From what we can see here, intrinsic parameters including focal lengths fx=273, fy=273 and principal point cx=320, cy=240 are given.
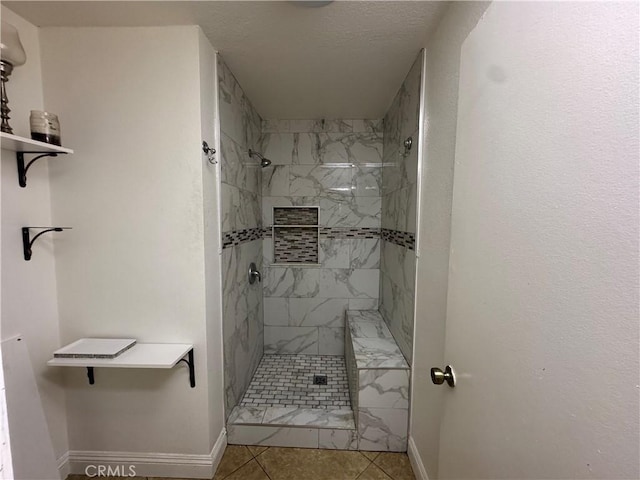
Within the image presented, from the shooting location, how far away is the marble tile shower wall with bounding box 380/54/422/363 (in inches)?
64.0

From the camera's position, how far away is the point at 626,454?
0.38m

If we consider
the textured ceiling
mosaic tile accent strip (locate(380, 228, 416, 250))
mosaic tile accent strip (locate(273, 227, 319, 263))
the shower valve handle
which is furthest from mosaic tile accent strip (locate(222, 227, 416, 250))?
the textured ceiling

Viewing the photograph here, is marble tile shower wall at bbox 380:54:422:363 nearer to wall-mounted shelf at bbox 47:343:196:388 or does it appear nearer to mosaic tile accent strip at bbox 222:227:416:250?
mosaic tile accent strip at bbox 222:227:416:250

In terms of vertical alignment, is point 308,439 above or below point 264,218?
below

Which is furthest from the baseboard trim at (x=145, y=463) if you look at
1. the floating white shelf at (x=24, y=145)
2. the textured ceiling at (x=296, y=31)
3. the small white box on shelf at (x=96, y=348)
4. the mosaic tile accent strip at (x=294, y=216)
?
the textured ceiling at (x=296, y=31)

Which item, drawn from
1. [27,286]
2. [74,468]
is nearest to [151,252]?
[27,286]

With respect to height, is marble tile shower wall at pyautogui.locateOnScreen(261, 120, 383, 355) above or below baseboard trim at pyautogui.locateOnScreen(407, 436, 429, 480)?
above

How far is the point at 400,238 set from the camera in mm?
1944

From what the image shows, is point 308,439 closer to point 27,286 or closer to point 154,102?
point 27,286

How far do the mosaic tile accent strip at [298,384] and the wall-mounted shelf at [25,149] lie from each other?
1809 millimetres

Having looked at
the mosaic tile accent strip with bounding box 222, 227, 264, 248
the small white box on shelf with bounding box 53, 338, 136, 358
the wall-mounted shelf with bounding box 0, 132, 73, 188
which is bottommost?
the small white box on shelf with bounding box 53, 338, 136, 358

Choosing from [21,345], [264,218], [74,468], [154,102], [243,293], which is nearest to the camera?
[21,345]

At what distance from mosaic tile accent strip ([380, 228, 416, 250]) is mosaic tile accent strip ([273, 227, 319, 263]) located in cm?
73

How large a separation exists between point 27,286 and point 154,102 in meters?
1.07
